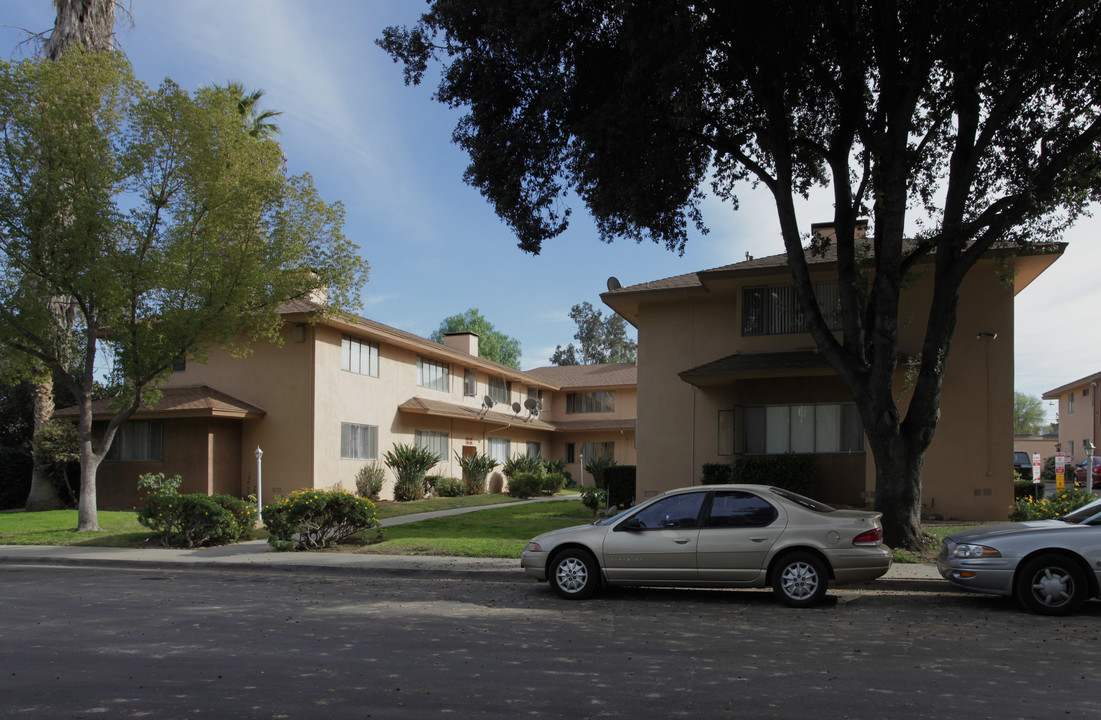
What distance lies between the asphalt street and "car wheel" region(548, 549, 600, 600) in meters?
0.27

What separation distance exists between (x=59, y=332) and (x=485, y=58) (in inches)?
482

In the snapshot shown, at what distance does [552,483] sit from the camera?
3375 centimetres

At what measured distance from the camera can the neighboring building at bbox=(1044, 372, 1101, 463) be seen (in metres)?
42.2

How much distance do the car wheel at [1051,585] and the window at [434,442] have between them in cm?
2332

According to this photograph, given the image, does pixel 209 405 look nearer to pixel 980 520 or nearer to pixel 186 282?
pixel 186 282

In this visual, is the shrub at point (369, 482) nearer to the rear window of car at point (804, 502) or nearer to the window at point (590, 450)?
the window at point (590, 450)

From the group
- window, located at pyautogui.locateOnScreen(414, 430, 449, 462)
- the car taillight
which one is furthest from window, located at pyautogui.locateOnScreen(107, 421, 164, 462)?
the car taillight

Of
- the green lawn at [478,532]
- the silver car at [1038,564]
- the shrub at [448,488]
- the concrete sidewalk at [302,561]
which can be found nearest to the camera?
the silver car at [1038,564]

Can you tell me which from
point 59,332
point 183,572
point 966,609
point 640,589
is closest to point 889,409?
point 966,609

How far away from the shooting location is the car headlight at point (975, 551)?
9.40 meters

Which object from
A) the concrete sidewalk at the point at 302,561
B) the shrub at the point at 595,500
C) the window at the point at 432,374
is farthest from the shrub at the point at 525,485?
the concrete sidewalk at the point at 302,561

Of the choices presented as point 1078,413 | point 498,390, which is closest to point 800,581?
point 498,390

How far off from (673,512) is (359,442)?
18.7 meters

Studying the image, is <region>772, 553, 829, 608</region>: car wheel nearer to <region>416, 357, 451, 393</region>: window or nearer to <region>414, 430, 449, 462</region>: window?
<region>414, 430, 449, 462</region>: window
